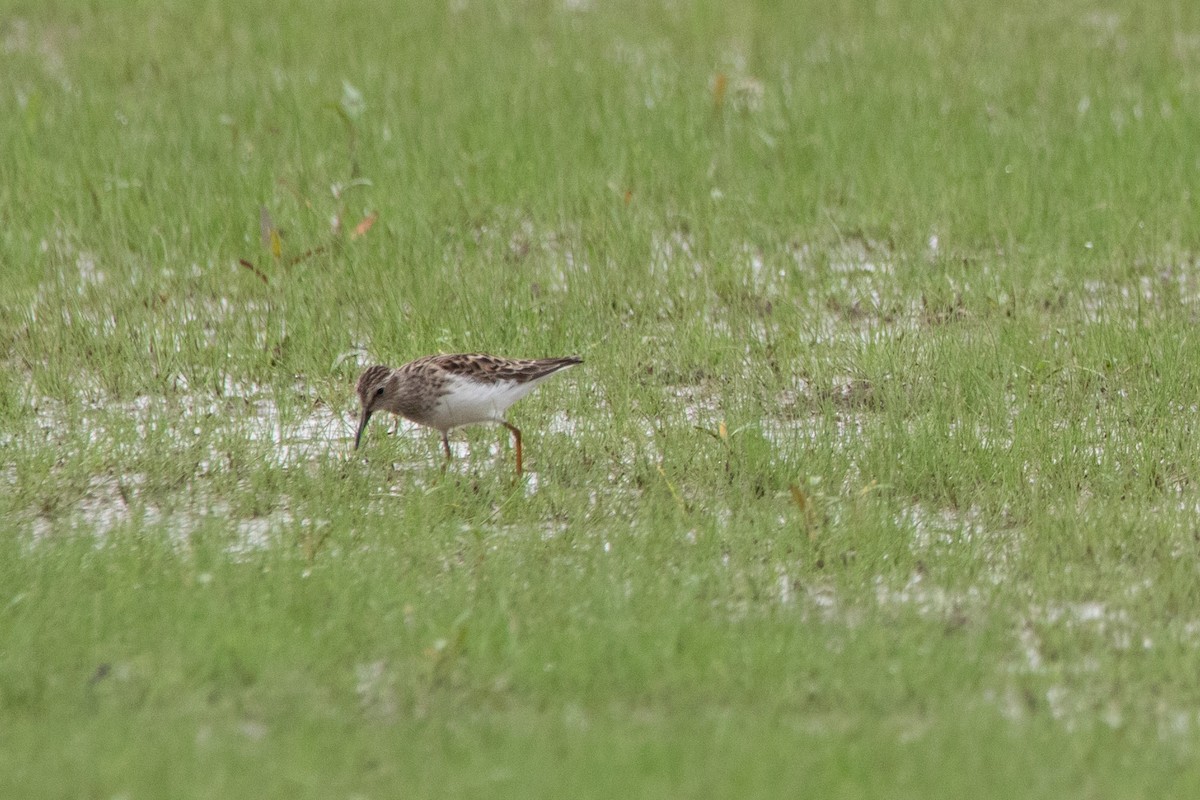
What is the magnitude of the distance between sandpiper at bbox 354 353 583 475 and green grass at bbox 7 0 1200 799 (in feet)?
1.02

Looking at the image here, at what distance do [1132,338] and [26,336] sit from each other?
631 centimetres

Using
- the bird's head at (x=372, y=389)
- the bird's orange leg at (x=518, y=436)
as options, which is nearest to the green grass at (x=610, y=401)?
the bird's orange leg at (x=518, y=436)

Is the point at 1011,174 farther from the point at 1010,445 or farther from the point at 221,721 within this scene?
the point at 221,721

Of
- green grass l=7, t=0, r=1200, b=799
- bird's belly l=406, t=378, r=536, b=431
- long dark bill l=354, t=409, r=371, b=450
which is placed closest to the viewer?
green grass l=7, t=0, r=1200, b=799

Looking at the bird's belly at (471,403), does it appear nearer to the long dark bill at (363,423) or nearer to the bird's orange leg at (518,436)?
the bird's orange leg at (518,436)

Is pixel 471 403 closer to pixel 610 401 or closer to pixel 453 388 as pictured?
pixel 453 388

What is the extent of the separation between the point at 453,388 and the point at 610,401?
1203 millimetres

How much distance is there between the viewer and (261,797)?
205 inches

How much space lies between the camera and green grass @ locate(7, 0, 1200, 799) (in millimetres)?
5793

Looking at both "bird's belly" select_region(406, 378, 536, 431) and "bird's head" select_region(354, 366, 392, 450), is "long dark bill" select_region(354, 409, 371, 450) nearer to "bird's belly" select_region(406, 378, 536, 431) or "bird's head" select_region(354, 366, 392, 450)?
"bird's head" select_region(354, 366, 392, 450)

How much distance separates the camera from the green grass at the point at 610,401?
5793 millimetres

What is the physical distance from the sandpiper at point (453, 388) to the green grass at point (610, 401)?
1.02ft

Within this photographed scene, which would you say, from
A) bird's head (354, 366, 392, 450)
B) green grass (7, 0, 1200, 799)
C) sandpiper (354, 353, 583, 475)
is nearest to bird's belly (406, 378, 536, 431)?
sandpiper (354, 353, 583, 475)

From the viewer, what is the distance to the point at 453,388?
26.9 ft
